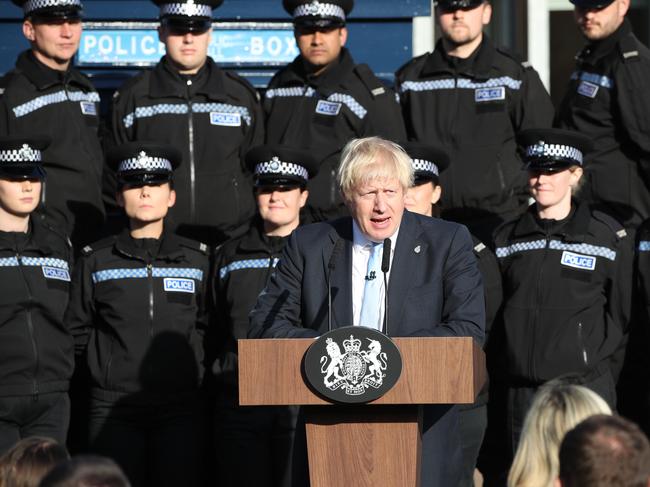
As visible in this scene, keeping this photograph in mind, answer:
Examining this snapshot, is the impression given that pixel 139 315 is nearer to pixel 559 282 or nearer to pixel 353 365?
pixel 559 282

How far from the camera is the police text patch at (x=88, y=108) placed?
777cm

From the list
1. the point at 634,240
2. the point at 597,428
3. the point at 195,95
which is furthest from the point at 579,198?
the point at 597,428

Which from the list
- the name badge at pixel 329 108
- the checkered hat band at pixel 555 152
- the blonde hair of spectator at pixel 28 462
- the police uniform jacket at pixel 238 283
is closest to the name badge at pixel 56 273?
the police uniform jacket at pixel 238 283

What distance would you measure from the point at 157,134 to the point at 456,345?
3746mm

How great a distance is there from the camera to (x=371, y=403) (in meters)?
4.25

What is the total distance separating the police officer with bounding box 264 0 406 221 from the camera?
7559 mm

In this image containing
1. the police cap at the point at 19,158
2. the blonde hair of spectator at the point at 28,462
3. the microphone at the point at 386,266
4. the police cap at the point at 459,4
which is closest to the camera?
the blonde hair of spectator at the point at 28,462

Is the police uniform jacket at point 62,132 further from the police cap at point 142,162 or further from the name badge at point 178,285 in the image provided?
the name badge at point 178,285

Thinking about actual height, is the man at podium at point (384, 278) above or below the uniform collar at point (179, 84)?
below

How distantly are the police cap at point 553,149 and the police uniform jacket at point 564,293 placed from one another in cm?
25

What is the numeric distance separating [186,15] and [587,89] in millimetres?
2296

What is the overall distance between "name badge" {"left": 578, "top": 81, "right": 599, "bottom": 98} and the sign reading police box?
3727 millimetres

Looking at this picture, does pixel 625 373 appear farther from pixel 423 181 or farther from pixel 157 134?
pixel 157 134

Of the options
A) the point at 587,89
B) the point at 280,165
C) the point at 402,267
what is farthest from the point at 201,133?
the point at 402,267
